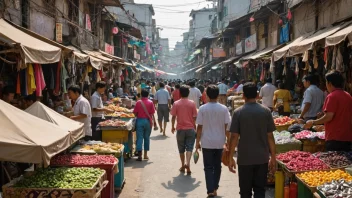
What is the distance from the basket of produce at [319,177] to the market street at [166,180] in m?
1.58

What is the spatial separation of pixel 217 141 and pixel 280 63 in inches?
446

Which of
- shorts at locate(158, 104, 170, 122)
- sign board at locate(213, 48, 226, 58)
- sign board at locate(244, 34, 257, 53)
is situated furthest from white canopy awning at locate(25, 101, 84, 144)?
sign board at locate(213, 48, 226, 58)

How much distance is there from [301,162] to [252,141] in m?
1.59

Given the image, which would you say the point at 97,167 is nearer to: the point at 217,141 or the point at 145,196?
the point at 145,196

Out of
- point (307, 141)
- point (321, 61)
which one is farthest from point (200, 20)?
point (307, 141)

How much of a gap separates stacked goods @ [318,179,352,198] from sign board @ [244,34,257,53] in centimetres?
1948

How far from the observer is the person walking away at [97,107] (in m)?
9.84

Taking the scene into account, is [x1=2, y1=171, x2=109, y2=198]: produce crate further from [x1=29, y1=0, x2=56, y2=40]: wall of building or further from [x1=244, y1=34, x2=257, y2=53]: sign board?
[x1=244, y1=34, x2=257, y2=53]: sign board

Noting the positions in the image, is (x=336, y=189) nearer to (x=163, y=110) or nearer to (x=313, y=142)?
(x=313, y=142)

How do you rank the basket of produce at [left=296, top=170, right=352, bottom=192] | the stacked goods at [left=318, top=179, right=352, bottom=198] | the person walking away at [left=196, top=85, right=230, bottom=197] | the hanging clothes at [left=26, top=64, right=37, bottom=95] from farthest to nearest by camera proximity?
the hanging clothes at [left=26, top=64, right=37, bottom=95], the person walking away at [left=196, top=85, right=230, bottom=197], the basket of produce at [left=296, top=170, right=352, bottom=192], the stacked goods at [left=318, top=179, right=352, bottom=198]

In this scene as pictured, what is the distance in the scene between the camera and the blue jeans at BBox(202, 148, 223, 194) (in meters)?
6.86

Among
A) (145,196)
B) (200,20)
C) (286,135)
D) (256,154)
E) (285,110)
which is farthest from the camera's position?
(200,20)

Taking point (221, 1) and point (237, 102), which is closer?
point (237, 102)

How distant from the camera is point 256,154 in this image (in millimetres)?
5289
